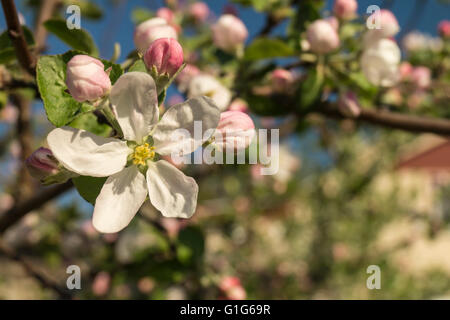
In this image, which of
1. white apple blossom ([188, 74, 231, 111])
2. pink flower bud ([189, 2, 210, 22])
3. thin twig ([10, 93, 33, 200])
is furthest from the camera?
pink flower bud ([189, 2, 210, 22])

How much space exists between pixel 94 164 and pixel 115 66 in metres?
0.15

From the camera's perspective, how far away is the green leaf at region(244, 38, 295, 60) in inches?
36.0

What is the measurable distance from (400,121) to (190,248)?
2.12ft

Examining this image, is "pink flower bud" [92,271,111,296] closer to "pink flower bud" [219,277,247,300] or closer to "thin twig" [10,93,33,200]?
"thin twig" [10,93,33,200]

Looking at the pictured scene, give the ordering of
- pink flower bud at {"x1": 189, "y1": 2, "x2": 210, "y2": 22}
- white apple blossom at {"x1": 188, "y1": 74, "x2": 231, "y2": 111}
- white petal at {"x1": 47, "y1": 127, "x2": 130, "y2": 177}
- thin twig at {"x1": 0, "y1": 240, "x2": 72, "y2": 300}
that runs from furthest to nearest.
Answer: pink flower bud at {"x1": 189, "y1": 2, "x2": 210, "y2": 22} → thin twig at {"x1": 0, "y1": 240, "x2": 72, "y2": 300} → white apple blossom at {"x1": 188, "y1": 74, "x2": 231, "y2": 111} → white petal at {"x1": 47, "y1": 127, "x2": 130, "y2": 177}

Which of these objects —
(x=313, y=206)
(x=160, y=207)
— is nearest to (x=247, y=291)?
(x=160, y=207)

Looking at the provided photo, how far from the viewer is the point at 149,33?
0.67m

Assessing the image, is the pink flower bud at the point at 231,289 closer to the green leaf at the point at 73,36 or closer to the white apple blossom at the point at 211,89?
the white apple blossom at the point at 211,89

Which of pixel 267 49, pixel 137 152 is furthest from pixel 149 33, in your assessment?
pixel 267 49

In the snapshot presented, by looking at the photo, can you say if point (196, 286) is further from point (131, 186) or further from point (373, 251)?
point (373, 251)

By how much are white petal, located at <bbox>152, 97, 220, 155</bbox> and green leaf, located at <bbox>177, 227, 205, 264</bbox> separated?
0.55 metres

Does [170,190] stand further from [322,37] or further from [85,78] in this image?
[322,37]

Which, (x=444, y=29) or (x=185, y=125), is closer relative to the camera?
(x=185, y=125)

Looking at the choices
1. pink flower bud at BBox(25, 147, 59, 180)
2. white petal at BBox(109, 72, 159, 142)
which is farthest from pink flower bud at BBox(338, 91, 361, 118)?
pink flower bud at BBox(25, 147, 59, 180)
